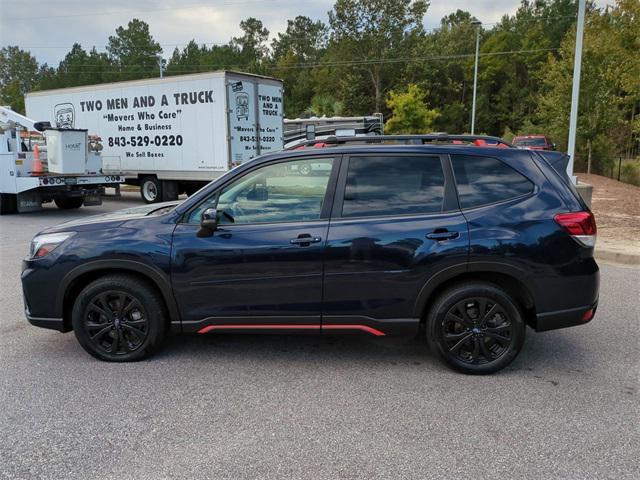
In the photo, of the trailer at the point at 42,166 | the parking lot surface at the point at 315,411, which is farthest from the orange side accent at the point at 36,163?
the parking lot surface at the point at 315,411

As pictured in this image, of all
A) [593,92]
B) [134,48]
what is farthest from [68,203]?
[134,48]

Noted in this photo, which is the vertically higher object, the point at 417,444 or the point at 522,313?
the point at 522,313

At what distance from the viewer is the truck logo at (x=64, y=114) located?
1766 cm

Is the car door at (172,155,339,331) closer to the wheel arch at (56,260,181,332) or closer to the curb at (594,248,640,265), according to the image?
the wheel arch at (56,260,181,332)

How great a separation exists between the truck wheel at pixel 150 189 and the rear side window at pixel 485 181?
13544 millimetres

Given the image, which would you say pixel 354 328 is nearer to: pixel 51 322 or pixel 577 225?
pixel 577 225

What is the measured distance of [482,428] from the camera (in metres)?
3.30

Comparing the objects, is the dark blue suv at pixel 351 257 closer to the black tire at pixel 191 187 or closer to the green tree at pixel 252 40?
the black tire at pixel 191 187

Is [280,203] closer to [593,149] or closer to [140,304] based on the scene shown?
[140,304]

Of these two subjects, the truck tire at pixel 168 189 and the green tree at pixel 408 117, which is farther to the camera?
the green tree at pixel 408 117

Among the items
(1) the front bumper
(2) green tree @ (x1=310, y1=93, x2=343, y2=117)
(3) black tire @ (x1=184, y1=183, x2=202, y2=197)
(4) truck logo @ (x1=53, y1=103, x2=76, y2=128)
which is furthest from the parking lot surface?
(2) green tree @ (x1=310, y1=93, x2=343, y2=117)

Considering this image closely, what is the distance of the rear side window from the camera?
409cm

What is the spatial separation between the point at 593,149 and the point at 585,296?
2712 centimetres

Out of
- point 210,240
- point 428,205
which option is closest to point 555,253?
point 428,205
